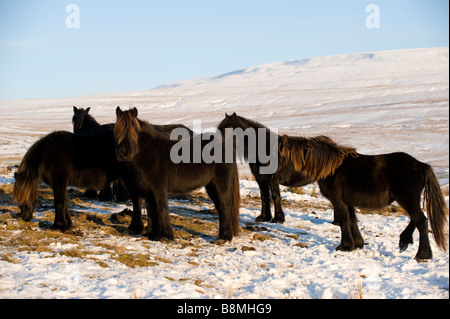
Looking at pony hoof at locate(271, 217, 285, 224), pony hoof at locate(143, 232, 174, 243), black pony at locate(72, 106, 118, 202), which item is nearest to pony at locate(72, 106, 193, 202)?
black pony at locate(72, 106, 118, 202)

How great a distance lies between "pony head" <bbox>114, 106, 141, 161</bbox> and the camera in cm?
707

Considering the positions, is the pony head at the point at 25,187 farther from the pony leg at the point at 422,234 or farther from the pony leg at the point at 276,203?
the pony leg at the point at 422,234

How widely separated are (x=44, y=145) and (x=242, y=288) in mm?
4504

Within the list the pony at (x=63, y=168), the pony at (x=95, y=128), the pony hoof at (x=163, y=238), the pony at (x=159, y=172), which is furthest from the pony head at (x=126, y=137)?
the pony at (x=95, y=128)

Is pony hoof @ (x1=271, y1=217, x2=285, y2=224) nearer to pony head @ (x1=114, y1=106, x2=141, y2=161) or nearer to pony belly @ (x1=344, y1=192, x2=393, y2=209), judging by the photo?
pony belly @ (x1=344, y1=192, x2=393, y2=209)

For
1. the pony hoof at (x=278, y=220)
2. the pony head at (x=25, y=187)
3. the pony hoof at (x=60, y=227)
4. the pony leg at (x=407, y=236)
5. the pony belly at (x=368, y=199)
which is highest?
the pony head at (x=25, y=187)

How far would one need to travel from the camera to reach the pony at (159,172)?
714 centimetres

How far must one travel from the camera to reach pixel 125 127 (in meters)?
7.11

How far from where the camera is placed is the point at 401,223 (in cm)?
999

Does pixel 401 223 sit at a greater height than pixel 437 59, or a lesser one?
lesser

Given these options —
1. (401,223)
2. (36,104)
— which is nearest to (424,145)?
(401,223)

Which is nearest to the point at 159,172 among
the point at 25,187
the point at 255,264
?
the point at 255,264

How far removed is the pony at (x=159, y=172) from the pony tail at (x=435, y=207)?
3206 mm
